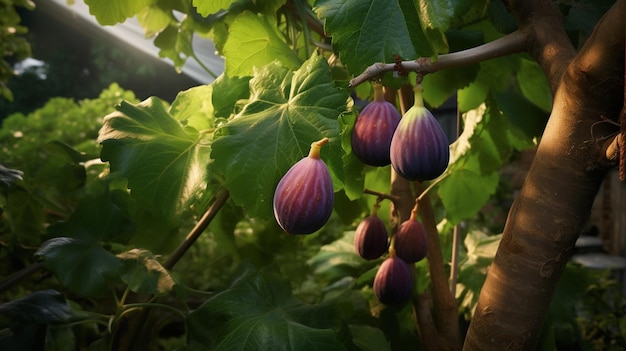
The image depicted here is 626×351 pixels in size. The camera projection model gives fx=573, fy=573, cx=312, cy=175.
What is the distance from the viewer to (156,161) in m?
0.79

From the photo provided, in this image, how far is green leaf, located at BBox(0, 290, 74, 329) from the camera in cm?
91

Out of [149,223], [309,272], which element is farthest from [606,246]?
[149,223]

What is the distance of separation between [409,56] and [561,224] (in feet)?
0.81

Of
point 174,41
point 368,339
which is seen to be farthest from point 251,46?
point 368,339

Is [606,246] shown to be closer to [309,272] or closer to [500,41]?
[309,272]

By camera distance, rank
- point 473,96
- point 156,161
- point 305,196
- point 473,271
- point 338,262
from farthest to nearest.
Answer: point 338,262 < point 473,271 < point 473,96 < point 156,161 < point 305,196

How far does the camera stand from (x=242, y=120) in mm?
672

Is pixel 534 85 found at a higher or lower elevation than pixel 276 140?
lower

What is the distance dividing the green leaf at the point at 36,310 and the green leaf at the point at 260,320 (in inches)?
9.2

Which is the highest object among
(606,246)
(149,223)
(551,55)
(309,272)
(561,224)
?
(551,55)

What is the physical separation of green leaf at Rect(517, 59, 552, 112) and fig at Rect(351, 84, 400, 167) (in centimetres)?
59

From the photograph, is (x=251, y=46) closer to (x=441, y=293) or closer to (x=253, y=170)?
(x=253, y=170)

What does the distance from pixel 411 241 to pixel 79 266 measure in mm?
540

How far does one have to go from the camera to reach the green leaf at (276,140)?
0.64 meters
